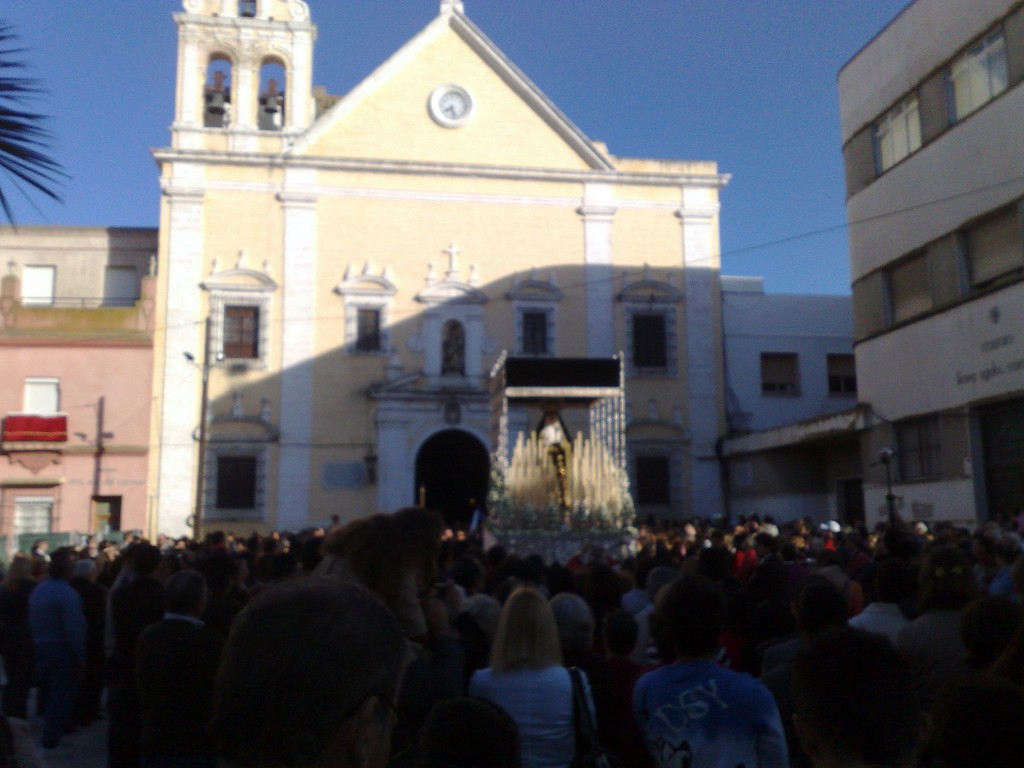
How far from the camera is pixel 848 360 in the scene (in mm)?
30625

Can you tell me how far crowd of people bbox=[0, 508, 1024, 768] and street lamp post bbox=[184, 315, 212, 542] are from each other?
15.7m

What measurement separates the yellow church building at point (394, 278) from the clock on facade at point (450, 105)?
0.21 ft

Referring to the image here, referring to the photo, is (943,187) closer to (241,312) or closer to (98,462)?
(241,312)

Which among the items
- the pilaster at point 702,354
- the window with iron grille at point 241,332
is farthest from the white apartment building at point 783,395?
the window with iron grille at point 241,332

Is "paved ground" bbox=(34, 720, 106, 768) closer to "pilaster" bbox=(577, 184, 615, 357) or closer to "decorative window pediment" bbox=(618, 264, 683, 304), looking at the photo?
"pilaster" bbox=(577, 184, 615, 357)

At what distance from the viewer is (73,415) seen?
84.3ft

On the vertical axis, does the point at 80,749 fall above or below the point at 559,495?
below

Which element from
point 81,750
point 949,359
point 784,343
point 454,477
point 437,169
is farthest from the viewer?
point 784,343

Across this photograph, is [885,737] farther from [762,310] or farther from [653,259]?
[762,310]

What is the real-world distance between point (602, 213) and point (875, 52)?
29.0 ft

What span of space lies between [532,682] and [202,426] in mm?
21070

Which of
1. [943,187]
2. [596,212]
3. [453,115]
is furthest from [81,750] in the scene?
[453,115]

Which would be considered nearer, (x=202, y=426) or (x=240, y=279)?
(x=202, y=426)

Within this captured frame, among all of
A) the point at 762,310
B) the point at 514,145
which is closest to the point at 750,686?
the point at 514,145
